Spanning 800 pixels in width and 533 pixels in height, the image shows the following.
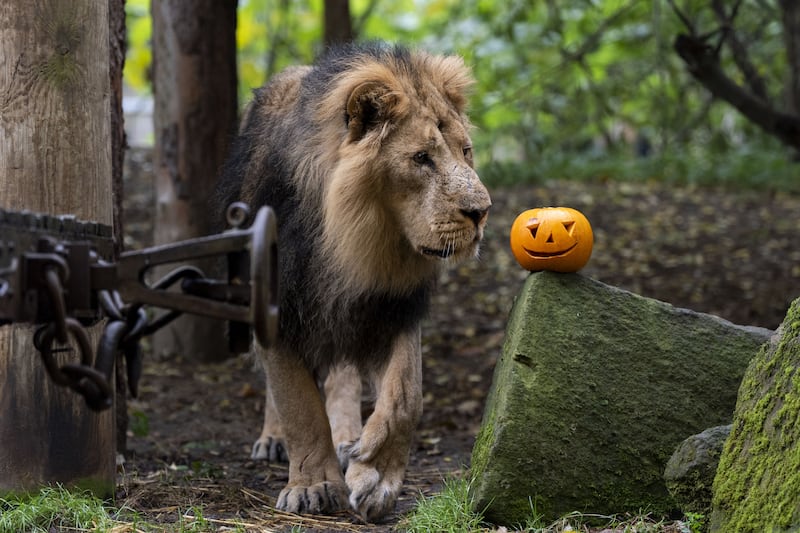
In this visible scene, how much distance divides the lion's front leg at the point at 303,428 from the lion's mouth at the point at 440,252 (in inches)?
38.5

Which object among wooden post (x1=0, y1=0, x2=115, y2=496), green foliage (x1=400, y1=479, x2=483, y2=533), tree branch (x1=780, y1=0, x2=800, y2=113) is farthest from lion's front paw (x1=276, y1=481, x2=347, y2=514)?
tree branch (x1=780, y1=0, x2=800, y2=113)

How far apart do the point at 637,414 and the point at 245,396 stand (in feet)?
12.6

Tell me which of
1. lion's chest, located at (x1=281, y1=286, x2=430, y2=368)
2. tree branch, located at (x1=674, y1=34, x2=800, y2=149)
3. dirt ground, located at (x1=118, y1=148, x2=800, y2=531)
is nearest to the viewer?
lion's chest, located at (x1=281, y1=286, x2=430, y2=368)

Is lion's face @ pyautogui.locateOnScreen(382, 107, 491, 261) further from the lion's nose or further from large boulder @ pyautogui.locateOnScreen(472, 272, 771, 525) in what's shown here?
large boulder @ pyautogui.locateOnScreen(472, 272, 771, 525)

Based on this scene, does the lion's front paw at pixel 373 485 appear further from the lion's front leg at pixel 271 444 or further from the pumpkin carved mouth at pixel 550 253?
the lion's front leg at pixel 271 444

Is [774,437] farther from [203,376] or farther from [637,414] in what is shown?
[203,376]

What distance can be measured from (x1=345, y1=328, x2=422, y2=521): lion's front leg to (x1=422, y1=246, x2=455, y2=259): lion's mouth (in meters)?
0.66

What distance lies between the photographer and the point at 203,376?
7.57 metres

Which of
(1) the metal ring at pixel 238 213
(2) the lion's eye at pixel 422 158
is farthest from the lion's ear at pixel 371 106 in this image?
(1) the metal ring at pixel 238 213

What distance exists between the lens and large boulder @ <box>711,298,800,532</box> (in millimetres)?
2992

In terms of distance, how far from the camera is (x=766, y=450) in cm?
318

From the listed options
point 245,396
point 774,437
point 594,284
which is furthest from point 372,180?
point 245,396

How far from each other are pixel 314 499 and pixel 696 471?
1.61 meters

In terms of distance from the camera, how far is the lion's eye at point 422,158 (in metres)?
4.00
